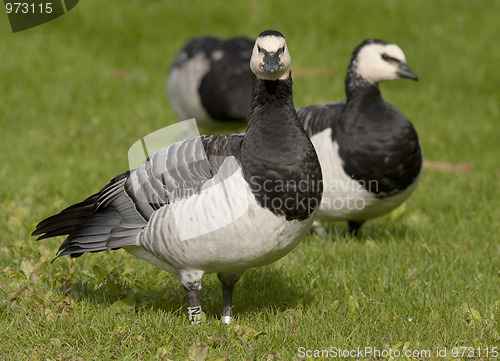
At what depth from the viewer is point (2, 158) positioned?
8914 millimetres

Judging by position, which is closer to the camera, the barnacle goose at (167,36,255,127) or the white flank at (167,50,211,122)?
the barnacle goose at (167,36,255,127)

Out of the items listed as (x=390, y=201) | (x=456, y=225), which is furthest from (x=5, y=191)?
(x=456, y=225)

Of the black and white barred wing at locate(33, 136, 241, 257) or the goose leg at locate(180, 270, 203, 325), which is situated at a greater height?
the black and white barred wing at locate(33, 136, 241, 257)

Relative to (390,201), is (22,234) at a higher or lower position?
higher

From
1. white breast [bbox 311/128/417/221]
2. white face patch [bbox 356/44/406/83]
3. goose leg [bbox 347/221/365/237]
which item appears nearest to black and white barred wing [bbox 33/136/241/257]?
white breast [bbox 311/128/417/221]

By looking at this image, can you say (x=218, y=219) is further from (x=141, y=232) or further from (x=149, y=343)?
(x=149, y=343)

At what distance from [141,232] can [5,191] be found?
3.72 metres

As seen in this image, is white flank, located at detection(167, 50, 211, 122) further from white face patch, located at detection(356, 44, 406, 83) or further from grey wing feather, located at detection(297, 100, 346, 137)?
white face patch, located at detection(356, 44, 406, 83)

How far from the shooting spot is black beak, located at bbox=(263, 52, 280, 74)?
416cm
